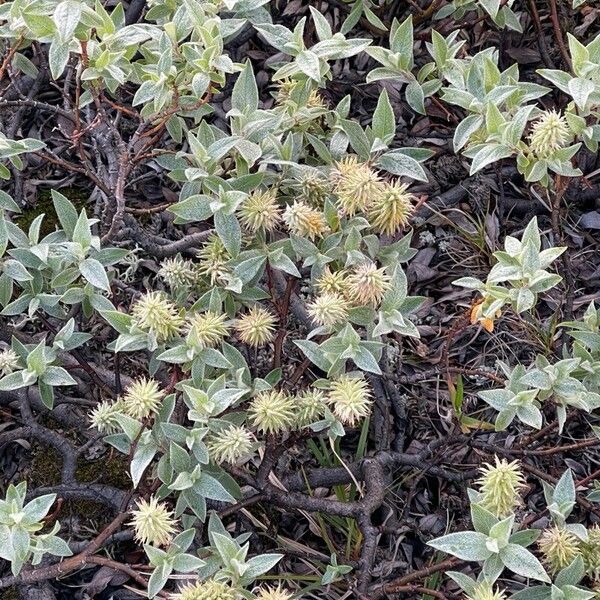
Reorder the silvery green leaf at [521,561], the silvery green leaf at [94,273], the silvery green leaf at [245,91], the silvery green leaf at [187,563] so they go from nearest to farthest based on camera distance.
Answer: the silvery green leaf at [521,561], the silvery green leaf at [187,563], the silvery green leaf at [94,273], the silvery green leaf at [245,91]

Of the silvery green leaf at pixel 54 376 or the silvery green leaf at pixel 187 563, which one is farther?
the silvery green leaf at pixel 54 376

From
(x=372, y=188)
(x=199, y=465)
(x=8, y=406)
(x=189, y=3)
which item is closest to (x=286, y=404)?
(x=199, y=465)

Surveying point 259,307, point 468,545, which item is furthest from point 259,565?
point 259,307

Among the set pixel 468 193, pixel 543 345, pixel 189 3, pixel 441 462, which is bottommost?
pixel 441 462

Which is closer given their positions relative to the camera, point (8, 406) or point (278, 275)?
point (278, 275)

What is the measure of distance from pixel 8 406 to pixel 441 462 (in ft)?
4.41

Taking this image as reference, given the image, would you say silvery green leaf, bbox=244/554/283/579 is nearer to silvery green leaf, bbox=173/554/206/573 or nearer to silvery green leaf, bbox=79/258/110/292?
silvery green leaf, bbox=173/554/206/573

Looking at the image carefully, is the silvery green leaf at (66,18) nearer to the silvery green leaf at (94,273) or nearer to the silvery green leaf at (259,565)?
the silvery green leaf at (94,273)

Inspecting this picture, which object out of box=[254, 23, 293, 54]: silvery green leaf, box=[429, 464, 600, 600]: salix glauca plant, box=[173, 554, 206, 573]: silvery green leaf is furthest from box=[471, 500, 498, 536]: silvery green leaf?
box=[254, 23, 293, 54]: silvery green leaf

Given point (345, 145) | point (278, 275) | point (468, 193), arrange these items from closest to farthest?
point (345, 145) → point (278, 275) → point (468, 193)

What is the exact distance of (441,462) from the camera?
236 centimetres

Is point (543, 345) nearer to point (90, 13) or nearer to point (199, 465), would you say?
point (199, 465)

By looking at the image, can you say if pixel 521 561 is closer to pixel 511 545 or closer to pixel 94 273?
pixel 511 545

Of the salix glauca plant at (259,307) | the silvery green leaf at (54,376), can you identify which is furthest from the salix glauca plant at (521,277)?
the silvery green leaf at (54,376)
